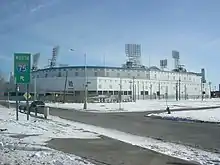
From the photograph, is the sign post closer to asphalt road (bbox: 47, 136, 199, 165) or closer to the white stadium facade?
asphalt road (bbox: 47, 136, 199, 165)

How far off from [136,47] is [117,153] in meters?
166

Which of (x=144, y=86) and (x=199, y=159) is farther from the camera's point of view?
(x=144, y=86)

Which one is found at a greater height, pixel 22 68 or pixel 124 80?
pixel 124 80

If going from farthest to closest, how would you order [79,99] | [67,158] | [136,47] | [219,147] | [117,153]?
[136,47] → [79,99] → [219,147] → [117,153] → [67,158]

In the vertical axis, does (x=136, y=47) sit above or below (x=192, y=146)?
above

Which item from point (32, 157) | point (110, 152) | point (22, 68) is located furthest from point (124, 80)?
point (32, 157)

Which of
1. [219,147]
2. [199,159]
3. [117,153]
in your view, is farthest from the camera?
[219,147]

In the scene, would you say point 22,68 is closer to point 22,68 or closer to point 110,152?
point 22,68

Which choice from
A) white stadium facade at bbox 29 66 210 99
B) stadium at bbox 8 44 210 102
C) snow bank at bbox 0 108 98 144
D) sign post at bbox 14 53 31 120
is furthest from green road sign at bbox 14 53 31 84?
white stadium facade at bbox 29 66 210 99

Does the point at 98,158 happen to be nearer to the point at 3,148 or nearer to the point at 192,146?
the point at 3,148

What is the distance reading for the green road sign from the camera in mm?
26234

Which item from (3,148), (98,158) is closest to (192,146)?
(98,158)

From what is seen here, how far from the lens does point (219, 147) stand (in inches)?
565

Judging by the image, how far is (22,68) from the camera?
26.4m
